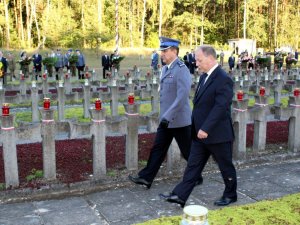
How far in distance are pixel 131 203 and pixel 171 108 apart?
1279 millimetres

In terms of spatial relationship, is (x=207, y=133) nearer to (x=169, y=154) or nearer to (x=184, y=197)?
(x=184, y=197)

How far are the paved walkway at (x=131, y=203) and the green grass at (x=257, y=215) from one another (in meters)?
0.27

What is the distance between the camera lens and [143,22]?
6138 centimetres

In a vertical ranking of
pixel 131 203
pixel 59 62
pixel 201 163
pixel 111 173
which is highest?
pixel 59 62

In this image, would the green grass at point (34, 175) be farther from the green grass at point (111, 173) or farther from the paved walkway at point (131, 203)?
the green grass at point (111, 173)

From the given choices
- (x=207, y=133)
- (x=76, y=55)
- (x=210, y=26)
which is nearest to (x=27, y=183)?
(x=207, y=133)

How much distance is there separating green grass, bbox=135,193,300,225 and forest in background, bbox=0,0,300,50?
4046 centimetres

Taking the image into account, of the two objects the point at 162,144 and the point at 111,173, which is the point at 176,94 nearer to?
the point at 162,144

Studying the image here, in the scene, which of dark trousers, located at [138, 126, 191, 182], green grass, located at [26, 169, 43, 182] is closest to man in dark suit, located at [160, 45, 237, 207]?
dark trousers, located at [138, 126, 191, 182]

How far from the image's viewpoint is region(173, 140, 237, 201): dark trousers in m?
5.03

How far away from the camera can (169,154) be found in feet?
21.4

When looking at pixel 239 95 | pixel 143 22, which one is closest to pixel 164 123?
pixel 239 95

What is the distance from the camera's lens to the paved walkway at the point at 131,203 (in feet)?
15.8

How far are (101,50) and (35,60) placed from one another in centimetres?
2023
